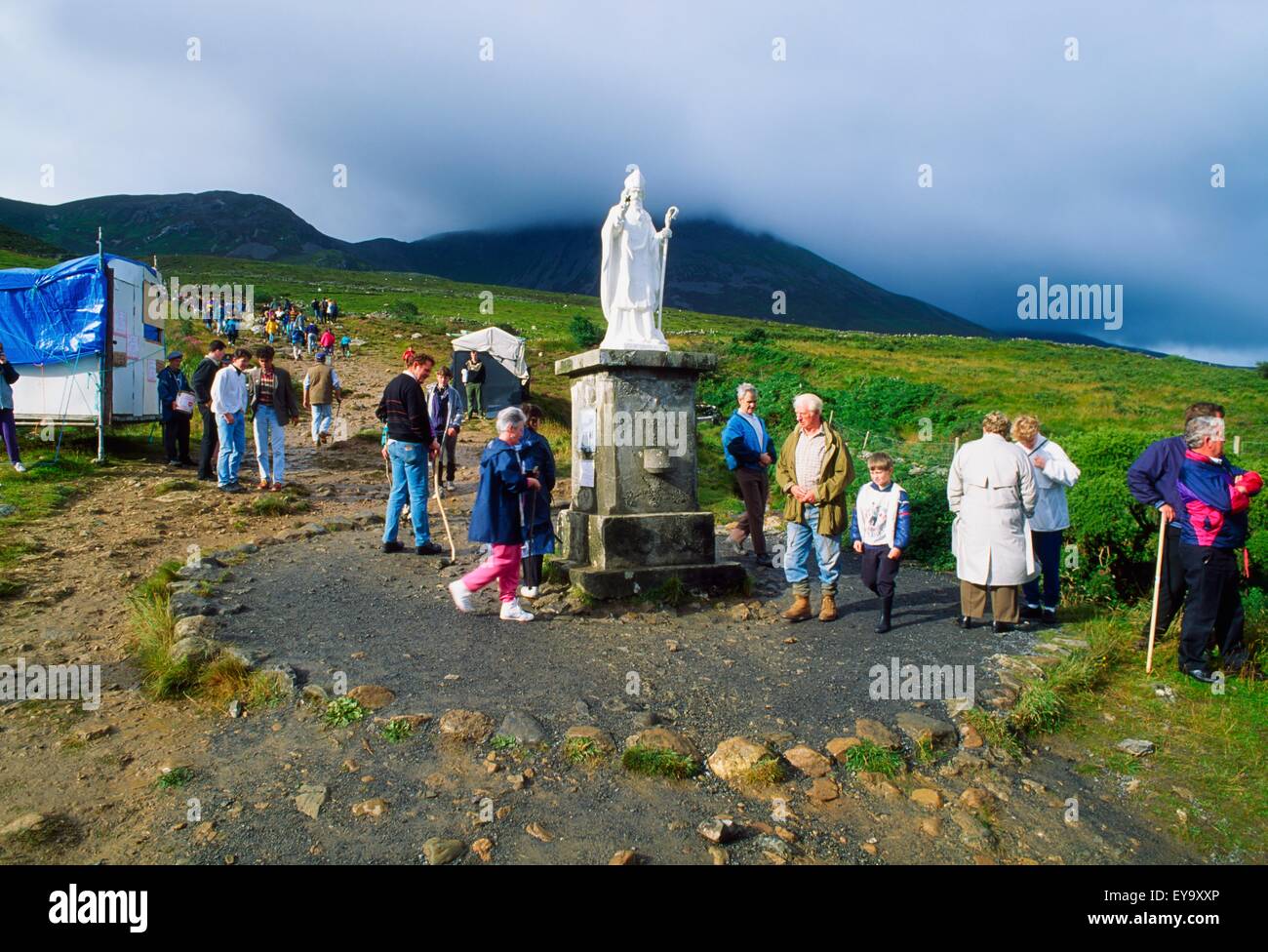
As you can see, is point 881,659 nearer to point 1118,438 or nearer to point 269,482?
point 1118,438

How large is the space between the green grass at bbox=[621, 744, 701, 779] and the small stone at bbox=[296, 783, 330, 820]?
1588 millimetres

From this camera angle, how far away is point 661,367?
7656mm

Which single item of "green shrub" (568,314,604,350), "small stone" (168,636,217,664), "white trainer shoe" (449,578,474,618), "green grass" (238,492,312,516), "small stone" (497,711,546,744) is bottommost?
"small stone" (497,711,546,744)

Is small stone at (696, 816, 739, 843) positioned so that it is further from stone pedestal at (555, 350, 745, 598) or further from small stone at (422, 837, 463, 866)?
stone pedestal at (555, 350, 745, 598)

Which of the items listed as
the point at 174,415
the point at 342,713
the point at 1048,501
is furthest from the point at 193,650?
the point at 174,415

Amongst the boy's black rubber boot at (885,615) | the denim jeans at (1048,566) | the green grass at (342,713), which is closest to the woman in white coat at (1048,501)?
the denim jeans at (1048,566)

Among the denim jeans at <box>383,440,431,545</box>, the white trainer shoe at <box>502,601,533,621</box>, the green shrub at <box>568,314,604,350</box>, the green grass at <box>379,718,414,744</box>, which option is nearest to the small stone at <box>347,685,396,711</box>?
the green grass at <box>379,718,414,744</box>

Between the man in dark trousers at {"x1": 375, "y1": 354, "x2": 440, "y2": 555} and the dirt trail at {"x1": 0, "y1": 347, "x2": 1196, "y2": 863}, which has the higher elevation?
the man in dark trousers at {"x1": 375, "y1": 354, "x2": 440, "y2": 555}

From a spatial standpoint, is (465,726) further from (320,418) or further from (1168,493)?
(320,418)

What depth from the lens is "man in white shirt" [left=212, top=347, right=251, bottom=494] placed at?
36.7 feet

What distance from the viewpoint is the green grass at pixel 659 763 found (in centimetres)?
433

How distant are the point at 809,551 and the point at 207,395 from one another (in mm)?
9640

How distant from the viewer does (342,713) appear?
4828mm

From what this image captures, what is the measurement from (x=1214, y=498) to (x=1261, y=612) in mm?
1955
